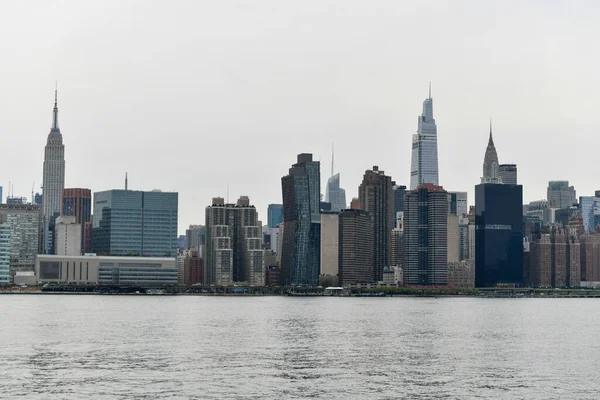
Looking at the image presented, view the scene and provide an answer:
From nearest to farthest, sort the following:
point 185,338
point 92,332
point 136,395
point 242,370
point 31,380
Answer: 1. point 136,395
2. point 31,380
3. point 242,370
4. point 185,338
5. point 92,332

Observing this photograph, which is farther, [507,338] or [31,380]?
[507,338]

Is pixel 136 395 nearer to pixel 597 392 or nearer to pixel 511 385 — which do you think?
pixel 511 385

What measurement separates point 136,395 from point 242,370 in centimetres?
1977

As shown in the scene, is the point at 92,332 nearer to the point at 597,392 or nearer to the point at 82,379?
the point at 82,379

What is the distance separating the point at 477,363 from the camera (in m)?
118

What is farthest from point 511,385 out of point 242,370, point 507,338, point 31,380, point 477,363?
point 507,338

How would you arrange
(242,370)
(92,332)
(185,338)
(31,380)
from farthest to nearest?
(92,332) → (185,338) → (242,370) → (31,380)

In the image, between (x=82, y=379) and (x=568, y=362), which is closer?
(x=82, y=379)

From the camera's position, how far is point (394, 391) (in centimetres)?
9488

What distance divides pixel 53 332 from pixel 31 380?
2438 inches

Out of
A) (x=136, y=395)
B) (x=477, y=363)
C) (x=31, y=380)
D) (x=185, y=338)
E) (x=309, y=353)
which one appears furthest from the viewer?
(x=185, y=338)

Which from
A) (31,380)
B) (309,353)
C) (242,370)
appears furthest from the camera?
(309,353)

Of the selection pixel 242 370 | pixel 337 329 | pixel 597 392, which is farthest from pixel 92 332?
pixel 597 392

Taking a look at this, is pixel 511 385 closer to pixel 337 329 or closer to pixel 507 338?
pixel 507 338
